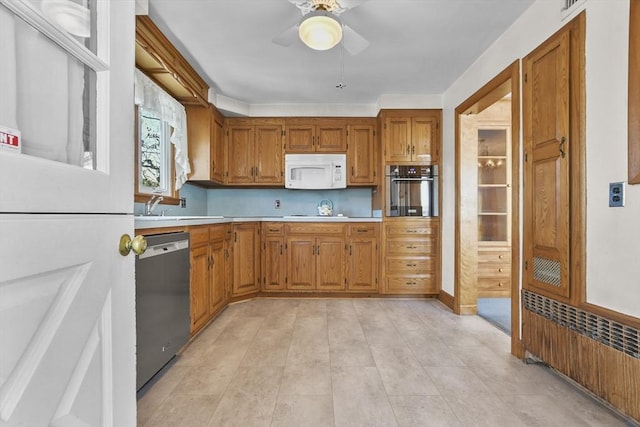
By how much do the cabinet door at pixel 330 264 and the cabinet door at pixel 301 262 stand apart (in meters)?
0.07

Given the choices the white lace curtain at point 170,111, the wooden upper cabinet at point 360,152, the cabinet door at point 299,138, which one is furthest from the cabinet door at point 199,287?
the wooden upper cabinet at point 360,152

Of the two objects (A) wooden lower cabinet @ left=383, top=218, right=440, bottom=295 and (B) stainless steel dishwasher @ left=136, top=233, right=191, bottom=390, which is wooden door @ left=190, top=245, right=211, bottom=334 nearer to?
(B) stainless steel dishwasher @ left=136, top=233, right=191, bottom=390

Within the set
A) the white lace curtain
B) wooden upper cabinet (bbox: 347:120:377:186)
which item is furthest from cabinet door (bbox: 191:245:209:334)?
wooden upper cabinet (bbox: 347:120:377:186)

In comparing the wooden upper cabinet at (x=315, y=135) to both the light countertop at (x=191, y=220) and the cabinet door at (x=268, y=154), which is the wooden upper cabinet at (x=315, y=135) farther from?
the light countertop at (x=191, y=220)

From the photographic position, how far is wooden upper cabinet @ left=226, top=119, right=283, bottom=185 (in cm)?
411

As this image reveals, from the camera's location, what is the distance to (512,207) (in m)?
2.34

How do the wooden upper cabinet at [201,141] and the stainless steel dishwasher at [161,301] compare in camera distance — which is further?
the wooden upper cabinet at [201,141]

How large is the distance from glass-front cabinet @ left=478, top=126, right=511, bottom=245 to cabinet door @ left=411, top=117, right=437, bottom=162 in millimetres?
661

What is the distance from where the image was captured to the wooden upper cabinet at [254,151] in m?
4.11

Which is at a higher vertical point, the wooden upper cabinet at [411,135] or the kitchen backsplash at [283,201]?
the wooden upper cabinet at [411,135]

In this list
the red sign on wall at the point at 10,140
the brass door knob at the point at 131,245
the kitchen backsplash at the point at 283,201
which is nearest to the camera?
the red sign on wall at the point at 10,140

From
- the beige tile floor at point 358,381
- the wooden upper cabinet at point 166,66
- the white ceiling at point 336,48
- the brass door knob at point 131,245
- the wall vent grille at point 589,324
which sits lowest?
the beige tile floor at point 358,381

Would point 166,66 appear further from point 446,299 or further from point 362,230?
point 446,299

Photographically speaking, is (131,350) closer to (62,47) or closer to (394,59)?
(62,47)
